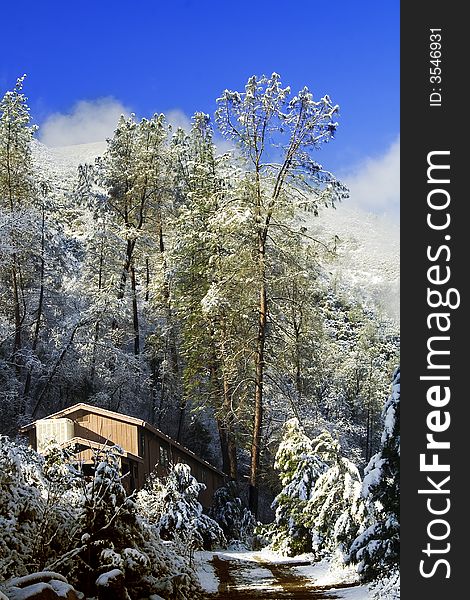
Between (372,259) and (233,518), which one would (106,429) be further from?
(372,259)

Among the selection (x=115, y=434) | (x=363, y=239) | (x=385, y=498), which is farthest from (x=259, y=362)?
(x=363, y=239)

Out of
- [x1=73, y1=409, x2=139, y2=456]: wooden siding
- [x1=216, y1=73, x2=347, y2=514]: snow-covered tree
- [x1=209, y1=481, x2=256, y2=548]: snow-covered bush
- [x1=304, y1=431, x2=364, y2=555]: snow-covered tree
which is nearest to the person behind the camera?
[x1=304, y1=431, x2=364, y2=555]: snow-covered tree

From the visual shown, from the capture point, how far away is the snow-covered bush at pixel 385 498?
6.64 metres

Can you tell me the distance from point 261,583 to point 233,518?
8.81 meters

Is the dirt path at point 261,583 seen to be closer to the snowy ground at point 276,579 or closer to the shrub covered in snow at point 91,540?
the snowy ground at point 276,579

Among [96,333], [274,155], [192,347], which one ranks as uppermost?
[274,155]

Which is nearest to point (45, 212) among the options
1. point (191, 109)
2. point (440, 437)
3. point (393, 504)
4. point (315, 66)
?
point (191, 109)

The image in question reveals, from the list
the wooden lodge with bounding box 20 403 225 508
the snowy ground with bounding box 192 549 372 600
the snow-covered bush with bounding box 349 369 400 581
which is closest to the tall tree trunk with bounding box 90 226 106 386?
the wooden lodge with bounding box 20 403 225 508

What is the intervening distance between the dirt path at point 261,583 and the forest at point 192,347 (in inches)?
27.0

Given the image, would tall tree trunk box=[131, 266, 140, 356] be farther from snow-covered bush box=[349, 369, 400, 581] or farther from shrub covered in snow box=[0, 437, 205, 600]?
snow-covered bush box=[349, 369, 400, 581]

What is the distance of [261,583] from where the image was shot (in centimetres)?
1036

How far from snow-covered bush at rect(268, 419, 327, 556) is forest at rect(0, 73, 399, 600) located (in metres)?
0.04

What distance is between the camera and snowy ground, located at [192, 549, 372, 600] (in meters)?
9.04

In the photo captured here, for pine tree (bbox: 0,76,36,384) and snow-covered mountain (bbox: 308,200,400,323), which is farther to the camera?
snow-covered mountain (bbox: 308,200,400,323)
